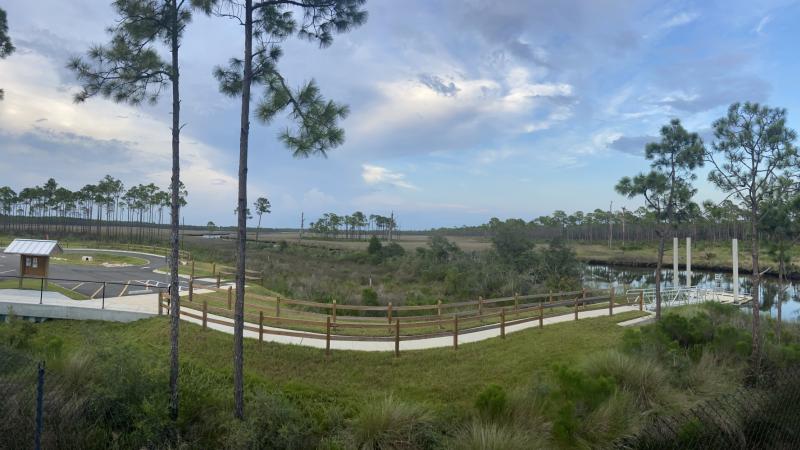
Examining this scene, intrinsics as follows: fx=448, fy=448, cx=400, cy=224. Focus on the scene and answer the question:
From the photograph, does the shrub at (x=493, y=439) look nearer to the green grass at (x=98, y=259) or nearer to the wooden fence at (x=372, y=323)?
the wooden fence at (x=372, y=323)

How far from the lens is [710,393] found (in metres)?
8.61

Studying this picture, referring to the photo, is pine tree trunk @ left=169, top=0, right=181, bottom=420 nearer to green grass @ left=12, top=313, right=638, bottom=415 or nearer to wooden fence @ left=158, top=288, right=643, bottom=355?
green grass @ left=12, top=313, right=638, bottom=415

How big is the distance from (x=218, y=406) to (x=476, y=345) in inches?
297

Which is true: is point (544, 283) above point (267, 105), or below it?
below

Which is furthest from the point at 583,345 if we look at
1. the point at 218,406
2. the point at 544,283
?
the point at 544,283

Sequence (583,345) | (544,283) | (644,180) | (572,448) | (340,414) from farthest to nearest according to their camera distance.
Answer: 1. (544,283)
2. (644,180)
3. (583,345)
4. (340,414)
5. (572,448)

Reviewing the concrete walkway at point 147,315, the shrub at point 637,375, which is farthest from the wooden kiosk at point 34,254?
the shrub at point 637,375

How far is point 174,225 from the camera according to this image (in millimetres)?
7426

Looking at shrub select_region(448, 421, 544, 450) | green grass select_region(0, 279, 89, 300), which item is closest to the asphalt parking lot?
green grass select_region(0, 279, 89, 300)

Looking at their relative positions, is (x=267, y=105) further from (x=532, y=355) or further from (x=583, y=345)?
(x=583, y=345)

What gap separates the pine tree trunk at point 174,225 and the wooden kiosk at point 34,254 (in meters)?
14.5

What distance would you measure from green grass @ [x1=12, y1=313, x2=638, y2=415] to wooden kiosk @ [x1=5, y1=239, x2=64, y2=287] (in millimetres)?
5151

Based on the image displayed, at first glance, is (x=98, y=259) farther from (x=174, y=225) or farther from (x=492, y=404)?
(x=492, y=404)

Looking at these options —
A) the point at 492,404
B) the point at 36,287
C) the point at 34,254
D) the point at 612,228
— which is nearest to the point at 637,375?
the point at 492,404
